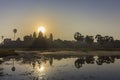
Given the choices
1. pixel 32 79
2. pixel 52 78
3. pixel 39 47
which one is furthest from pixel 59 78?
pixel 39 47

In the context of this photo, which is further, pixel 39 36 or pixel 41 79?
pixel 39 36

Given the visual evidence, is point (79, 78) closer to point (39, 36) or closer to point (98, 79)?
point (98, 79)

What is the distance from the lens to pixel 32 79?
32.2 m

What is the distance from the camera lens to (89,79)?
107ft

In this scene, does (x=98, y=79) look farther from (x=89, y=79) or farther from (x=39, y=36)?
(x=39, y=36)

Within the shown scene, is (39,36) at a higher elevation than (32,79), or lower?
higher

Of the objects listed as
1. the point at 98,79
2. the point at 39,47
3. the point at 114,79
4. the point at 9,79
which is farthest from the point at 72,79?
the point at 39,47

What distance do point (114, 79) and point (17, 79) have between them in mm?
13635

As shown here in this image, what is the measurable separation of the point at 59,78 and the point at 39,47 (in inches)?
6482

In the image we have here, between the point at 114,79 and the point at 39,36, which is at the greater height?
→ the point at 39,36

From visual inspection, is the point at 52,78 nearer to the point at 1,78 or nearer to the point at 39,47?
the point at 1,78

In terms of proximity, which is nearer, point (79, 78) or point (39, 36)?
point (79, 78)

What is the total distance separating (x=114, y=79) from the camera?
32.8 meters

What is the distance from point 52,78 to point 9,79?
6038 mm
